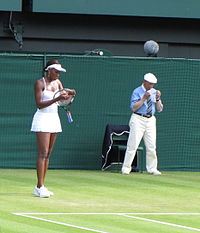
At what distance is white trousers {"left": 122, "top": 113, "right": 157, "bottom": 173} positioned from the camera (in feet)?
62.5

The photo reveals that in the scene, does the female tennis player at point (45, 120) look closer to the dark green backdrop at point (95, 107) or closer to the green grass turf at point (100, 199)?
the green grass turf at point (100, 199)

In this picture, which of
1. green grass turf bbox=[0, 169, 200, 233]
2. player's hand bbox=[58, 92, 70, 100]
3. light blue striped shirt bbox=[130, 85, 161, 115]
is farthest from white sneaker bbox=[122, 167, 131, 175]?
player's hand bbox=[58, 92, 70, 100]

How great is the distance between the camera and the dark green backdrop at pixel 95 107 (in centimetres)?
2012

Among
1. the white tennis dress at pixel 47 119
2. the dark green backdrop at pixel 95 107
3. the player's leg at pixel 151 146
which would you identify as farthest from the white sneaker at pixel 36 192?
the dark green backdrop at pixel 95 107

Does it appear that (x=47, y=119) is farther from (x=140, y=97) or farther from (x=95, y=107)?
(x=95, y=107)

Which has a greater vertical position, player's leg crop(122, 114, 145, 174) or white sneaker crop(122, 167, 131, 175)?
player's leg crop(122, 114, 145, 174)

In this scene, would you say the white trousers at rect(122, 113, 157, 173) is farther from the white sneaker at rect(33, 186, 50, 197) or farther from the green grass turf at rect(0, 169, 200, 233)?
the white sneaker at rect(33, 186, 50, 197)

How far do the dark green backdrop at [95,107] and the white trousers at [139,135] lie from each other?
1427 millimetres

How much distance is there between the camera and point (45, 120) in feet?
47.3

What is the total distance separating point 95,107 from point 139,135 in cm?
181

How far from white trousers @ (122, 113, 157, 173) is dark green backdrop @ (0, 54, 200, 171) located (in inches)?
56.2

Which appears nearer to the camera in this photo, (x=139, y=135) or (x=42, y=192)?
(x=42, y=192)

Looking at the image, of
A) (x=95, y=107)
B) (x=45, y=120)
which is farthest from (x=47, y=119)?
(x=95, y=107)

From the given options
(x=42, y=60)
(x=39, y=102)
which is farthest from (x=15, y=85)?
(x=39, y=102)
